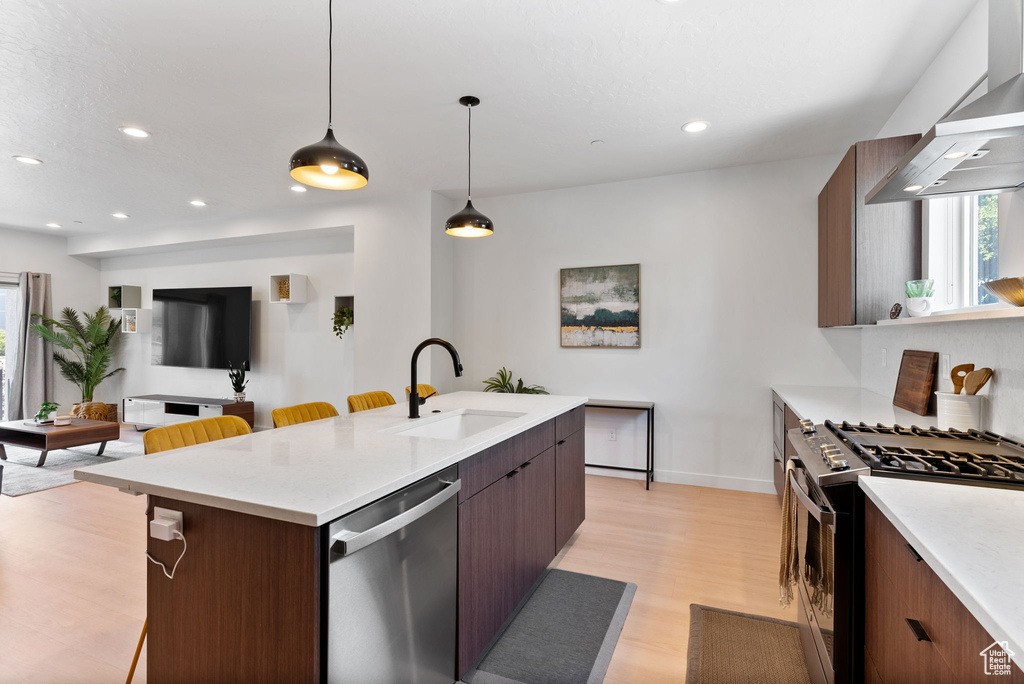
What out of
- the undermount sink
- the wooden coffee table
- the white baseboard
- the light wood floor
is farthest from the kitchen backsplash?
the wooden coffee table

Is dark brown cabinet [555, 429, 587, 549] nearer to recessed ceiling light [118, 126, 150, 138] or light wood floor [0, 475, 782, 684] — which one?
light wood floor [0, 475, 782, 684]

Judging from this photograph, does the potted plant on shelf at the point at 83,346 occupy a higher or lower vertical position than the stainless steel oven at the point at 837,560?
higher

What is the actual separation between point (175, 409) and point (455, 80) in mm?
5739

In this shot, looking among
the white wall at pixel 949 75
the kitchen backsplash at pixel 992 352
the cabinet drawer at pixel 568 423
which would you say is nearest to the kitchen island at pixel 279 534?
the cabinet drawer at pixel 568 423

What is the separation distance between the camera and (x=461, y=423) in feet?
8.57

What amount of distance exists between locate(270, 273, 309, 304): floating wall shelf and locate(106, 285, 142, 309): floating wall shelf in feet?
8.86

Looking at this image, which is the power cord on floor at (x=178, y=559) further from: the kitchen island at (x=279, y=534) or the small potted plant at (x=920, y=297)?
the small potted plant at (x=920, y=297)

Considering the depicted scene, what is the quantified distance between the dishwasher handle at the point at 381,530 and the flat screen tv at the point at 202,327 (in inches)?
217

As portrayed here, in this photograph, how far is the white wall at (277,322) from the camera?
5.77 meters

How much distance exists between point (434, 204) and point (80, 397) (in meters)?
6.36

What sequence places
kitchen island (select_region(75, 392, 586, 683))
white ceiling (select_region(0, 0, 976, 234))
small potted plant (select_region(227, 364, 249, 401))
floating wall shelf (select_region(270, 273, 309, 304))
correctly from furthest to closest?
small potted plant (select_region(227, 364, 249, 401)) → floating wall shelf (select_region(270, 273, 309, 304)) → white ceiling (select_region(0, 0, 976, 234)) → kitchen island (select_region(75, 392, 586, 683))

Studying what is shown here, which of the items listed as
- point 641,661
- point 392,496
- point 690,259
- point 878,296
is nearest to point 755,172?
point 690,259

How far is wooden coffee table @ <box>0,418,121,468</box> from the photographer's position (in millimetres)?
4559

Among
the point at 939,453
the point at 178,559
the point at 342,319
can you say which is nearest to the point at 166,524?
the point at 178,559
